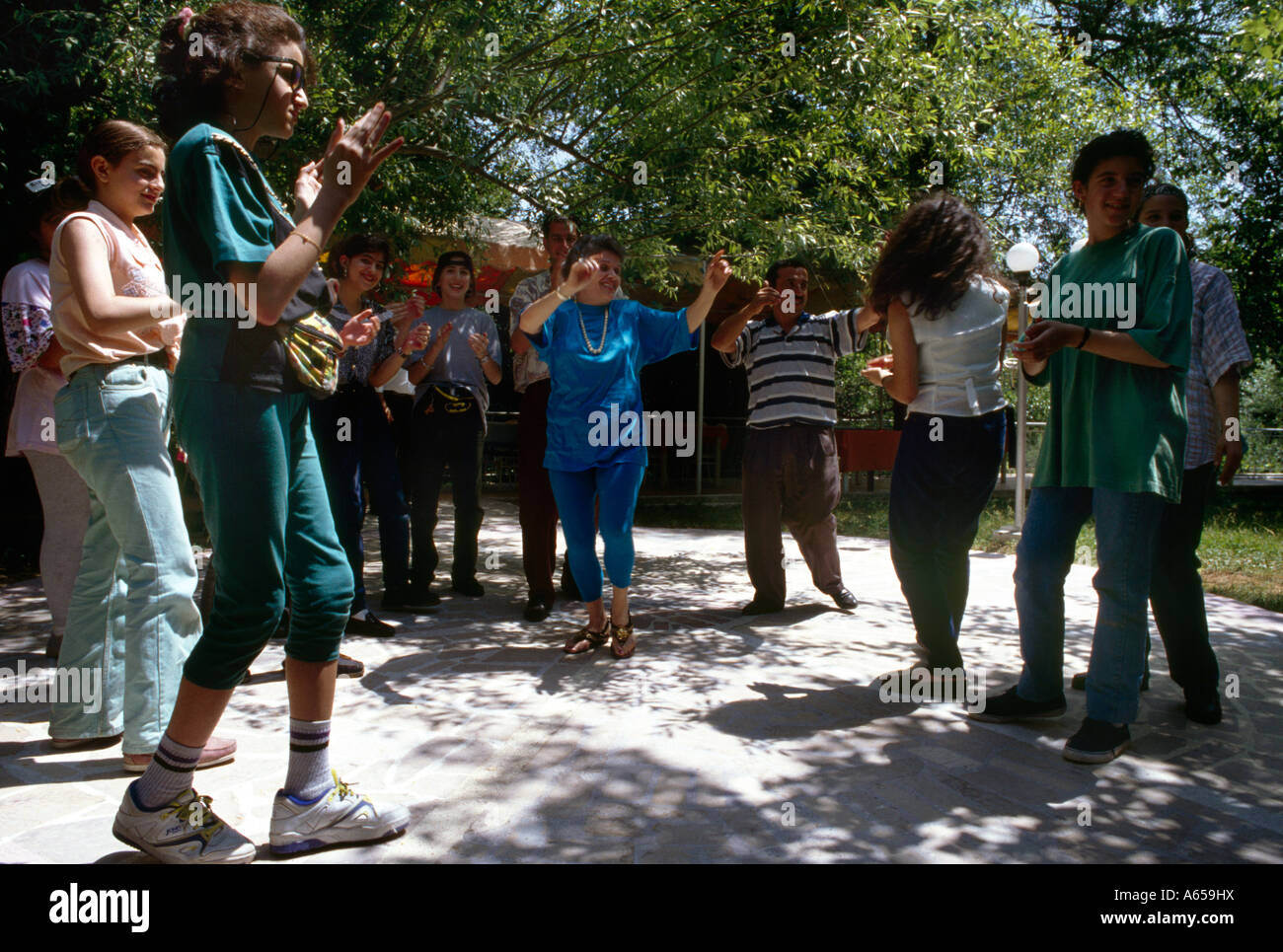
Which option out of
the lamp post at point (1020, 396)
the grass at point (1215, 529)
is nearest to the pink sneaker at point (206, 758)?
the grass at point (1215, 529)

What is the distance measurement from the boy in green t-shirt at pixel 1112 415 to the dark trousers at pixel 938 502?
1.19 ft

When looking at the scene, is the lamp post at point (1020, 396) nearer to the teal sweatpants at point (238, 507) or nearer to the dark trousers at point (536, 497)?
the dark trousers at point (536, 497)

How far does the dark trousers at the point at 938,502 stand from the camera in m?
3.72

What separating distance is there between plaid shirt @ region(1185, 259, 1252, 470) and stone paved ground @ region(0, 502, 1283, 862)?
109cm

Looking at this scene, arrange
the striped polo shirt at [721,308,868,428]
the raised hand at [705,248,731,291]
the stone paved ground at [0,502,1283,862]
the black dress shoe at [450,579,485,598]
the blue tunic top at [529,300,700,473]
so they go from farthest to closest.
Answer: the black dress shoe at [450,579,485,598], the striped polo shirt at [721,308,868,428], the blue tunic top at [529,300,700,473], the raised hand at [705,248,731,291], the stone paved ground at [0,502,1283,862]

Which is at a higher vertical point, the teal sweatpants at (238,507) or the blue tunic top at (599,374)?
the blue tunic top at (599,374)

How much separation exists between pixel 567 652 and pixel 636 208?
3.54 meters

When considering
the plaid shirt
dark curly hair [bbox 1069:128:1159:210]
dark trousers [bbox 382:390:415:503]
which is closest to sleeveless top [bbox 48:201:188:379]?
dark trousers [bbox 382:390:415:503]

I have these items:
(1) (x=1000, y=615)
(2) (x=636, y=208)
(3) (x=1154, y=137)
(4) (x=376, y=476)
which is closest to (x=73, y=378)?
(4) (x=376, y=476)

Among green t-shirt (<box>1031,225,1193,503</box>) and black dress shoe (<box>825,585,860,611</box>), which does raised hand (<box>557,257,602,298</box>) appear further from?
black dress shoe (<box>825,585,860,611</box>)

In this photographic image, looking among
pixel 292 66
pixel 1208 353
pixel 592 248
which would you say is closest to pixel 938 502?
pixel 1208 353

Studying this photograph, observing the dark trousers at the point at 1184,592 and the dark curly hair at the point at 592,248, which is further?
the dark curly hair at the point at 592,248

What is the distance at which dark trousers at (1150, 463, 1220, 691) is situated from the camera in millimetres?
3527

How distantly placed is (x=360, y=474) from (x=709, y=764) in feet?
9.15
